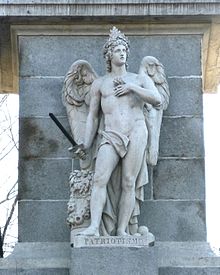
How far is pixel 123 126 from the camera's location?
13992mm

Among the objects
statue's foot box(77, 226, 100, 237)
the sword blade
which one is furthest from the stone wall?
statue's foot box(77, 226, 100, 237)

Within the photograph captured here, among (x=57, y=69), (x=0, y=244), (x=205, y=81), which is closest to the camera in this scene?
(x=57, y=69)

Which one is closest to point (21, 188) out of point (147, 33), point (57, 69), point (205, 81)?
point (57, 69)

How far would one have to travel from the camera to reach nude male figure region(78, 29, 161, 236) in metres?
13.8

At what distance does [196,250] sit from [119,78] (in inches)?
90.4

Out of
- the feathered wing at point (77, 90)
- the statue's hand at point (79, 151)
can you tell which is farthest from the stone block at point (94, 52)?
the statue's hand at point (79, 151)

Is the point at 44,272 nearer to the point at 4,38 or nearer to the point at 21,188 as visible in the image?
the point at 21,188

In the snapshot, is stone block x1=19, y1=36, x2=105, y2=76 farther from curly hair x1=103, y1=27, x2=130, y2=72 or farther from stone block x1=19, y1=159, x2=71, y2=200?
stone block x1=19, y1=159, x2=71, y2=200

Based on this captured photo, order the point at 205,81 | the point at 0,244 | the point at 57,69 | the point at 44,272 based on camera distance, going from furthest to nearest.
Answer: the point at 0,244 < the point at 205,81 < the point at 57,69 < the point at 44,272

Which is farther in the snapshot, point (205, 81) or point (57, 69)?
point (205, 81)

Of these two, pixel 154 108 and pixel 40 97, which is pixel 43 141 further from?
pixel 154 108

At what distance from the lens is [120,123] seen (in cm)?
1400

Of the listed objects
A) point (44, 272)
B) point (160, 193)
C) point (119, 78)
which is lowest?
point (44, 272)

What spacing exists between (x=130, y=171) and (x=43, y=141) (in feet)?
4.68
